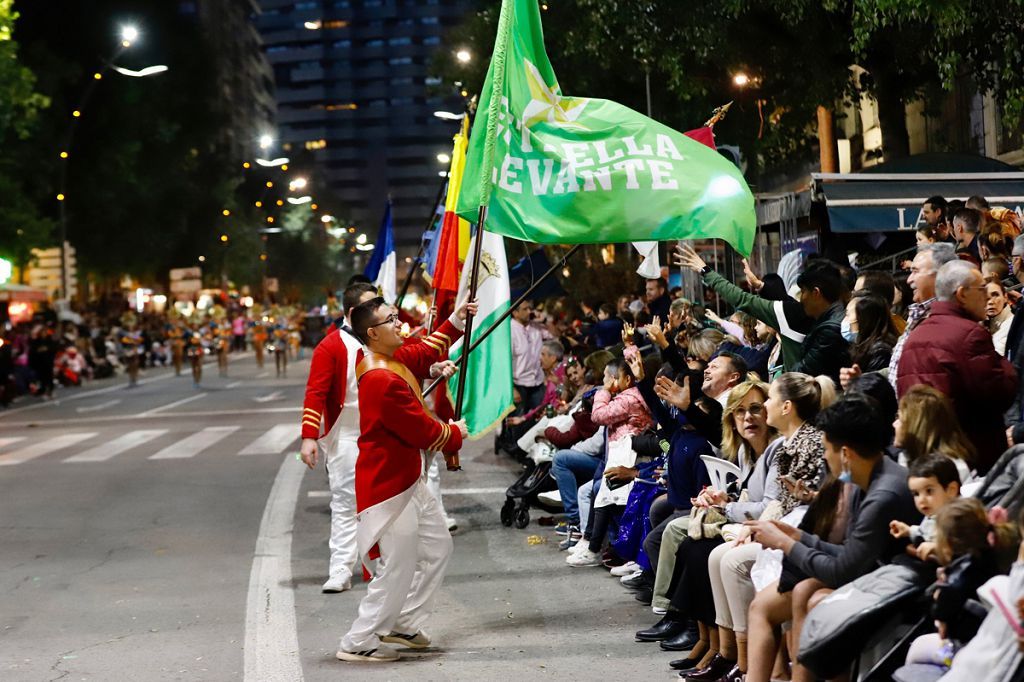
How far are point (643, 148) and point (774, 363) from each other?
206 cm

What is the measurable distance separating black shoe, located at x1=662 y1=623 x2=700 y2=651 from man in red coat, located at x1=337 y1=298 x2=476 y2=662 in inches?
53.7

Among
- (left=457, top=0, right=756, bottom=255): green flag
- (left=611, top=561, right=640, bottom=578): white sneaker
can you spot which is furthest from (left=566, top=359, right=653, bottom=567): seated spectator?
(left=457, top=0, right=756, bottom=255): green flag

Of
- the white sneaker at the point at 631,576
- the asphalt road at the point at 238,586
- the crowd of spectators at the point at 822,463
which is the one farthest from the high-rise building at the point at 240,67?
the white sneaker at the point at 631,576

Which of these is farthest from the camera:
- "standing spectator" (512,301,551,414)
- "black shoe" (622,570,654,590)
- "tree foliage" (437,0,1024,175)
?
"standing spectator" (512,301,551,414)

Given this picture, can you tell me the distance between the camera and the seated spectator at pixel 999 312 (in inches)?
311

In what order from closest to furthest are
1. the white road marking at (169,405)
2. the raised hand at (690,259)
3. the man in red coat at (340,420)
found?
1. the raised hand at (690,259)
2. the man in red coat at (340,420)
3. the white road marking at (169,405)

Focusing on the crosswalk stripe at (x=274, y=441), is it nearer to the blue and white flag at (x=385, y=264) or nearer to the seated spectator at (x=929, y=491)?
the blue and white flag at (x=385, y=264)

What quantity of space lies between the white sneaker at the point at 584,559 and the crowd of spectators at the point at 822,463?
2 centimetres

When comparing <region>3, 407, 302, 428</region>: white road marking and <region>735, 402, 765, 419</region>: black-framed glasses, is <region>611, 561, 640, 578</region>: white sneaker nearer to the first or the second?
<region>735, 402, 765, 419</region>: black-framed glasses

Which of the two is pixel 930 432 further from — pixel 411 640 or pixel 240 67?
pixel 240 67

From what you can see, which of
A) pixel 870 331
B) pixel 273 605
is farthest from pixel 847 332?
pixel 273 605

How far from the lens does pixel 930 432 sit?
5.84 m

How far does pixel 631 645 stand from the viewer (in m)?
7.74

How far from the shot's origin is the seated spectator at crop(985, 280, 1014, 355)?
7910 millimetres
